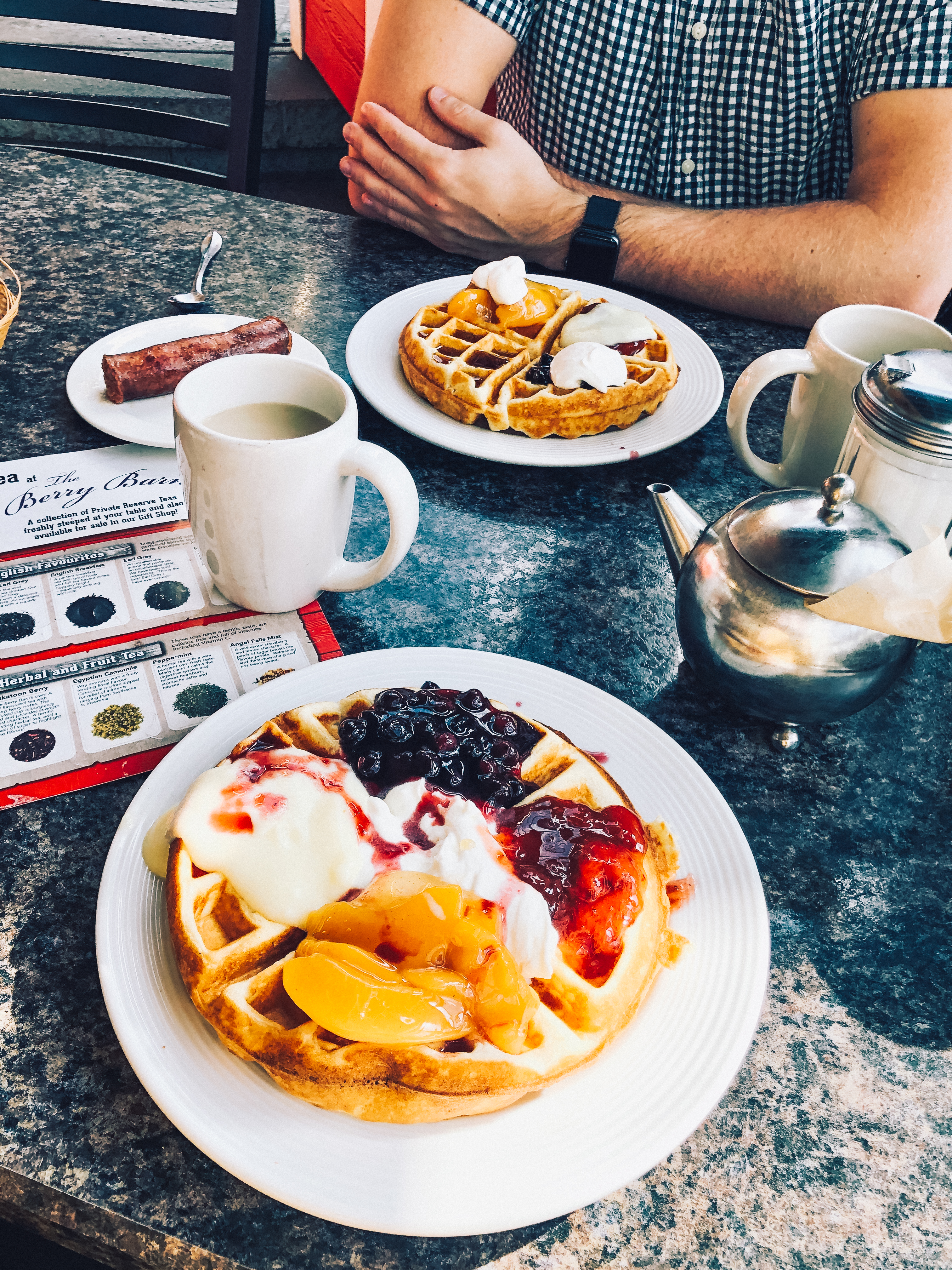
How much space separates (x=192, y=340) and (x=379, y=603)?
0.54 metres

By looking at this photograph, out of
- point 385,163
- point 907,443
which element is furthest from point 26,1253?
point 385,163

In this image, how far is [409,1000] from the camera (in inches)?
23.4

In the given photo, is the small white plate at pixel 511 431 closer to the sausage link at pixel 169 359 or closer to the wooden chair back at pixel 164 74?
the sausage link at pixel 169 359

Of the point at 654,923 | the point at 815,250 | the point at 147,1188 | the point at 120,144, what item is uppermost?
the point at 815,250

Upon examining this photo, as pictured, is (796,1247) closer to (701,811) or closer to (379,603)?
(701,811)

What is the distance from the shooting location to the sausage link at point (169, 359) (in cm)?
125

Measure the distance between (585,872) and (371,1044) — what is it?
211 millimetres

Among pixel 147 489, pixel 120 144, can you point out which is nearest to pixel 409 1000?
pixel 147 489

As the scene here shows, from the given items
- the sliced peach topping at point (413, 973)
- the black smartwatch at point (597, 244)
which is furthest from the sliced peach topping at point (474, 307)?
the sliced peach topping at point (413, 973)

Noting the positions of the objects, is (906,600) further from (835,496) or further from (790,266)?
(790,266)

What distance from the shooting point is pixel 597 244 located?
175 centimetres

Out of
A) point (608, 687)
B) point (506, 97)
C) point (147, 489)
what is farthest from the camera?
point (506, 97)

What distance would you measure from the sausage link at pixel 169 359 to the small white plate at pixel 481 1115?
2.23ft

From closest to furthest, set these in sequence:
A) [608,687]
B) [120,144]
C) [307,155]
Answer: [608,687], [120,144], [307,155]
